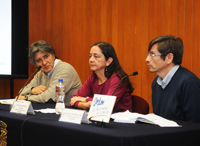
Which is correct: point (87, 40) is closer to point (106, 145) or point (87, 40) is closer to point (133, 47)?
point (133, 47)

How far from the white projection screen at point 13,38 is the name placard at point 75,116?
3216mm

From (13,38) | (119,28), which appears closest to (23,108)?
(119,28)

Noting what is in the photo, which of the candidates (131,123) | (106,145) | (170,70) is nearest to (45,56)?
(170,70)

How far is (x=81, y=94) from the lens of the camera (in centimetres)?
266

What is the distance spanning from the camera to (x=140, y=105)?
88.7 inches

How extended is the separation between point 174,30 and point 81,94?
4.56 feet

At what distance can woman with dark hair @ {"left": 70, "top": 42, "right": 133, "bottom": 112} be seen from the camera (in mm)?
2396

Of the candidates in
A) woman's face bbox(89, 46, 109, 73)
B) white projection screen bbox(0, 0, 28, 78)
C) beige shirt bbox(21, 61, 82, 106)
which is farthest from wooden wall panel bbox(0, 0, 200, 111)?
woman's face bbox(89, 46, 109, 73)

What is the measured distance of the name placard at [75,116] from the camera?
4.60ft

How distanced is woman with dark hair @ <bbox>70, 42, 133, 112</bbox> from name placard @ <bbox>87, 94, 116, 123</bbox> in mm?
910

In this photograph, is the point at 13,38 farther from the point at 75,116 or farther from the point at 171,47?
the point at 75,116

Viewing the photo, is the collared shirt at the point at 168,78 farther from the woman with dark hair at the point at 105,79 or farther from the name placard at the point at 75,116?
the name placard at the point at 75,116

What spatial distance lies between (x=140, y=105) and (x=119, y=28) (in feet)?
5.44

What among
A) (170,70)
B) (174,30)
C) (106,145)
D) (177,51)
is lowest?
(106,145)
